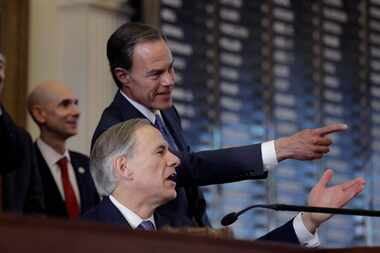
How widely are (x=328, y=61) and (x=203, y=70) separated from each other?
1.12 m

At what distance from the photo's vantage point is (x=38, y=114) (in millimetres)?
5992

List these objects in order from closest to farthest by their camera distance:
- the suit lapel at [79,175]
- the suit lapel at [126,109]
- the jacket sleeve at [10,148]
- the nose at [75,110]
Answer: the suit lapel at [126,109]
the jacket sleeve at [10,148]
the suit lapel at [79,175]
the nose at [75,110]

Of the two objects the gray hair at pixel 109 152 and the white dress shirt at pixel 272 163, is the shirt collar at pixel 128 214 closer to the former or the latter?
the gray hair at pixel 109 152

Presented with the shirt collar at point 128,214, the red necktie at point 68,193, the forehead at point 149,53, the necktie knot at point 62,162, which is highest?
the forehead at point 149,53

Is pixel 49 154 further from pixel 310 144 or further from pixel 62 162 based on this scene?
pixel 310 144

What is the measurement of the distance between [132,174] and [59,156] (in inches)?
83.7

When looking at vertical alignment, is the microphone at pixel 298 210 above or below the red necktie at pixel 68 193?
above

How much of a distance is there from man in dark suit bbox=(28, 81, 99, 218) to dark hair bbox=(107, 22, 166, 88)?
1.26m

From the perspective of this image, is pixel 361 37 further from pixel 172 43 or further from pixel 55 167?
pixel 55 167

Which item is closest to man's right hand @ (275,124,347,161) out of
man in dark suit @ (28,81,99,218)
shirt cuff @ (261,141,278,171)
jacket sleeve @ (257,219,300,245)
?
Answer: shirt cuff @ (261,141,278,171)

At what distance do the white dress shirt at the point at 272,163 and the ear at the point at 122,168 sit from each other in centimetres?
57

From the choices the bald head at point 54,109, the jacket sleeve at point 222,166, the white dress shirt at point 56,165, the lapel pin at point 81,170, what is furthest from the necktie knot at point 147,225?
the bald head at point 54,109

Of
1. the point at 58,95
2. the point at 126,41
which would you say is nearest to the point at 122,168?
the point at 126,41

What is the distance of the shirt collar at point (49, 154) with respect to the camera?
18.7 ft
